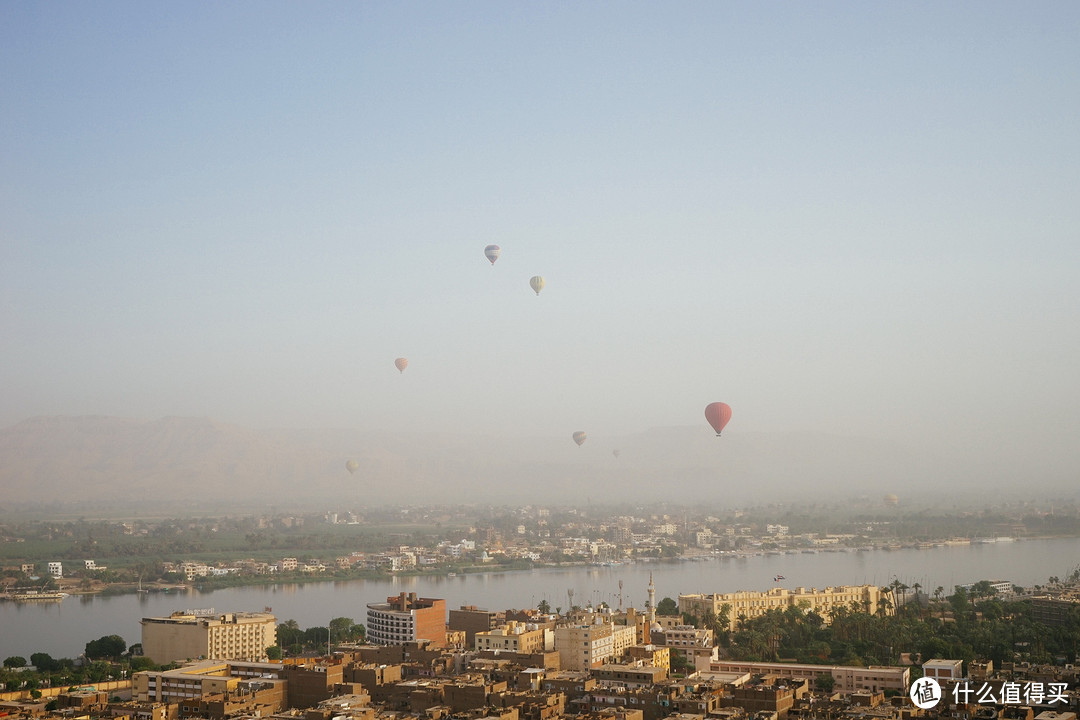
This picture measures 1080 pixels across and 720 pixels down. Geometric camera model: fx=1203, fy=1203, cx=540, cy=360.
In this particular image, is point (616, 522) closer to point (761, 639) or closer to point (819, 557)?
point (819, 557)

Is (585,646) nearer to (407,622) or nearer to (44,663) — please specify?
(407,622)

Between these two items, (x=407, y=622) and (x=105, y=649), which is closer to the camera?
(x=407, y=622)

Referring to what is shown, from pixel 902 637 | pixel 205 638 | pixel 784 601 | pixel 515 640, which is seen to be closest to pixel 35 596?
pixel 205 638

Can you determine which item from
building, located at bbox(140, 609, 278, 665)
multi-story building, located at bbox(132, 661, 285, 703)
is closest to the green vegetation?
multi-story building, located at bbox(132, 661, 285, 703)

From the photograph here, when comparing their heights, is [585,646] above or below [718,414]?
below

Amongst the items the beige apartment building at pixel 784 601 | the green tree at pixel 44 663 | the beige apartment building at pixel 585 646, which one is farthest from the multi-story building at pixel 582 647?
the green tree at pixel 44 663

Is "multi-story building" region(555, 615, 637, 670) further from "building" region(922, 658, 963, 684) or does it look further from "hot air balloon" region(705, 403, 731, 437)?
"hot air balloon" region(705, 403, 731, 437)

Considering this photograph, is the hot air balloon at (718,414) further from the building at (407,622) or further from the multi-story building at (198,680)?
the multi-story building at (198,680)
